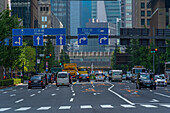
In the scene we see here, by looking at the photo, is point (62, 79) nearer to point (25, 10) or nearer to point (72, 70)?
point (72, 70)

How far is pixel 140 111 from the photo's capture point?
50.0ft

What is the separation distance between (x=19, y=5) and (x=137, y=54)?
166 feet

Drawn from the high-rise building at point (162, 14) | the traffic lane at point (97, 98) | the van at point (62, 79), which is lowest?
the traffic lane at point (97, 98)

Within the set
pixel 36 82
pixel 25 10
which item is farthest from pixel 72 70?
pixel 25 10

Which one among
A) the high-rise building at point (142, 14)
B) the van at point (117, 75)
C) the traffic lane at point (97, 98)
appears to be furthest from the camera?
the high-rise building at point (142, 14)

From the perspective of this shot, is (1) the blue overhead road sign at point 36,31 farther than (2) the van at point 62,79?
Yes

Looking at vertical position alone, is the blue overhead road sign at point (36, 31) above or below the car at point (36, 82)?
above

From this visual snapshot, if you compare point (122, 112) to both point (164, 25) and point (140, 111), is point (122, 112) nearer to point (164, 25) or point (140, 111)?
point (140, 111)

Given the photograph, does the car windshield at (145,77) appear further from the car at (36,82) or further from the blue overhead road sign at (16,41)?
the blue overhead road sign at (16,41)

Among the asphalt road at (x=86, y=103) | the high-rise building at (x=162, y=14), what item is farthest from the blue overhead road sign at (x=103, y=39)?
the high-rise building at (x=162, y=14)

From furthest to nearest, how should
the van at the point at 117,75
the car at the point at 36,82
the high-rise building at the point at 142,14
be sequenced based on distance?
1. the high-rise building at the point at 142,14
2. the van at the point at 117,75
3. the car at the point at 36,82

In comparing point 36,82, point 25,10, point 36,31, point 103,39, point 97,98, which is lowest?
point 97,98

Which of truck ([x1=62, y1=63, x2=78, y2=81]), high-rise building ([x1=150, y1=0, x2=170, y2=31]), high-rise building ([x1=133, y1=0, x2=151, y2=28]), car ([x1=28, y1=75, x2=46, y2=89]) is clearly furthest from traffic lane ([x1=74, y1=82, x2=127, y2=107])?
high-rise building ([x1=133, y1=0, x2=151, y2=28])

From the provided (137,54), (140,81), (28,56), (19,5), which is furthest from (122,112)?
(19,5)
